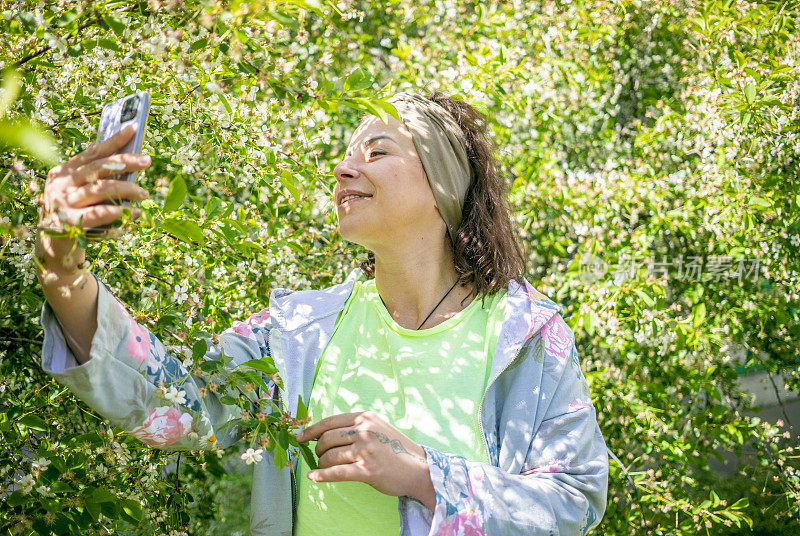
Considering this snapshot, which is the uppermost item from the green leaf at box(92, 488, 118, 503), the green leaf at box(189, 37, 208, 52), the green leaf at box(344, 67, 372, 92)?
the green leaf at box(189, 37, 208, 52)

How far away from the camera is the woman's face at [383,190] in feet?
5.58

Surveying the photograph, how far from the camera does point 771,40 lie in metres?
3.29

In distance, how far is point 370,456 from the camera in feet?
4.40

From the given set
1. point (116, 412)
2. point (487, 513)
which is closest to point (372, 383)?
point (487, 513)

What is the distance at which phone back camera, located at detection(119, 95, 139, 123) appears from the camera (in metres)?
1.10

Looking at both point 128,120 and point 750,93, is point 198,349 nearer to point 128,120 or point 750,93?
point 128,120

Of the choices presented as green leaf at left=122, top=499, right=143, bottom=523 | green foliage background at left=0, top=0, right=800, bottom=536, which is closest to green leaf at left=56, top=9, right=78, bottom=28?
green foliage background at left=0, top=0, right=800, bottom=536

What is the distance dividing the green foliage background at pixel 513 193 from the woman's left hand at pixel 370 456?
0.32m

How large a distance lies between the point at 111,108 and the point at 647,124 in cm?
360

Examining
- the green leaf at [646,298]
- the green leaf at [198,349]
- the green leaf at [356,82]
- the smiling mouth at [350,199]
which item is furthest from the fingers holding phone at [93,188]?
the green leaf at [646,298]

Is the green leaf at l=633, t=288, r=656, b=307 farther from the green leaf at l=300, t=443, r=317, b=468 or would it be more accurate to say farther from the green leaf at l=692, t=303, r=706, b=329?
the green leaf at l=300, t=443, r=317, b=468

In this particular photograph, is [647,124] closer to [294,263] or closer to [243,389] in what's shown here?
[294,263]

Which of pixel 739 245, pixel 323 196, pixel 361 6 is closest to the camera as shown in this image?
pixel 323 196

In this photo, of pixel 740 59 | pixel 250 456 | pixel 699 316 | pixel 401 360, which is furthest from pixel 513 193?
pixel 250 456
